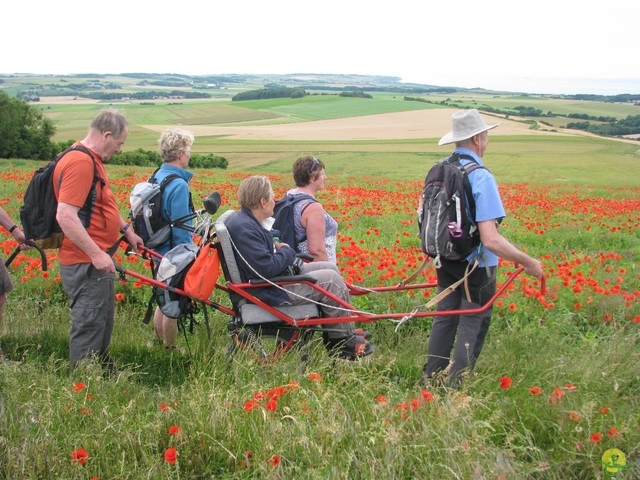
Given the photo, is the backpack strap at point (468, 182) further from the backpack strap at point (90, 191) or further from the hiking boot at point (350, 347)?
the backpack strap at point (90, 191)

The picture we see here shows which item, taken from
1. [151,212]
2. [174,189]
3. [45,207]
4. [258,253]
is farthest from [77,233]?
[258,253]

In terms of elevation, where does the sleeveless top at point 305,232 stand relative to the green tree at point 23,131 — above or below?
above

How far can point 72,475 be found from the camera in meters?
2.82

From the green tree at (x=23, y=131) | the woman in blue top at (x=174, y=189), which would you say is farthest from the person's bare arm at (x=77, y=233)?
the green tree at (x=23, y=131)

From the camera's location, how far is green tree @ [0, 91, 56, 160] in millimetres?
44281

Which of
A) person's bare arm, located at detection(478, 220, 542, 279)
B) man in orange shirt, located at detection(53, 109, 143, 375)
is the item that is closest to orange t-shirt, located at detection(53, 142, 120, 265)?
man in orange shirt, located at detection(53, 109, 143, 375)

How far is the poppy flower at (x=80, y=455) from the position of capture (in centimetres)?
271

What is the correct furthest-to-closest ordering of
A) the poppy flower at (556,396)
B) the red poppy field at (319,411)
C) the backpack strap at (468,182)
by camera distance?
1. the backpack strap at (468,182)
2. the poppy flower at (556,396)
3. the red poppy field at (319,411)

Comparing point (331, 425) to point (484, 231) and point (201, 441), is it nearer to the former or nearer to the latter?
point (201, 441)

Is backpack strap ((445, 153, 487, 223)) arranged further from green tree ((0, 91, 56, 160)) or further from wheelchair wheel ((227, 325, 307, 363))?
green tree ((0, 91, 56, 160))

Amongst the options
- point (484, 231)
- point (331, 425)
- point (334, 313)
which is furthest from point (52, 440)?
point (484, 231)

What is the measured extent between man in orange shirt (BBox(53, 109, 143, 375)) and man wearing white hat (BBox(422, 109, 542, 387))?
7.93ft

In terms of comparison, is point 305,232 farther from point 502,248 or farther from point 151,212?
point 502,248

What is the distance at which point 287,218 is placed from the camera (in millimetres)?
5105
